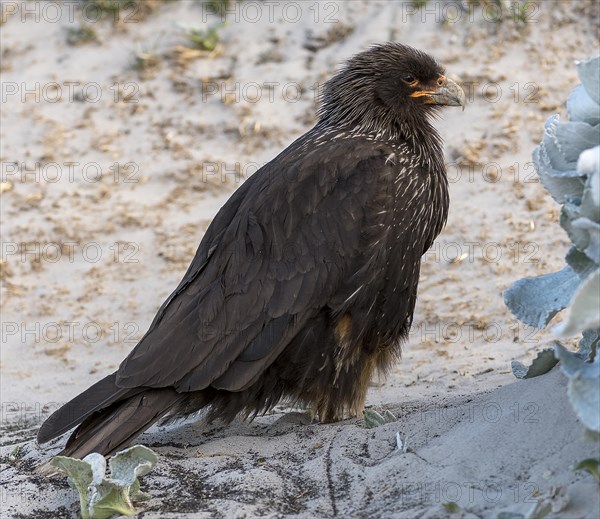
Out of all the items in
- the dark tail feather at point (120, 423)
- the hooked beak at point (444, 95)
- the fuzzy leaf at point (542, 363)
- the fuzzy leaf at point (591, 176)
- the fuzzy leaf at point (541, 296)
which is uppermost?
the fuzzy leaf at point (591, 176)

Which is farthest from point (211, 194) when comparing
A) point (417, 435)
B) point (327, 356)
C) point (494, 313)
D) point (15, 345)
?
point (417, 435)

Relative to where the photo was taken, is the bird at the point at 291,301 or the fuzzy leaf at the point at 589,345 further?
the bird at the point at 291,301

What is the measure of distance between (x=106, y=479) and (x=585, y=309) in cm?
188

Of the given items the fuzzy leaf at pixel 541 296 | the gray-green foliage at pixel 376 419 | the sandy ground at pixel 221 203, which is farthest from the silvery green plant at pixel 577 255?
the gray-green foliage at pixel 376 419

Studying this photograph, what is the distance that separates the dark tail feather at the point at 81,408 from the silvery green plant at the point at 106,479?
544 mm

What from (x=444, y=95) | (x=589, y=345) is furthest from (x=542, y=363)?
(x=444, y=95)

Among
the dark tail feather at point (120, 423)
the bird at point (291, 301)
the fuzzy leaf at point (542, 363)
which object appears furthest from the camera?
the bird at point (291, 301)

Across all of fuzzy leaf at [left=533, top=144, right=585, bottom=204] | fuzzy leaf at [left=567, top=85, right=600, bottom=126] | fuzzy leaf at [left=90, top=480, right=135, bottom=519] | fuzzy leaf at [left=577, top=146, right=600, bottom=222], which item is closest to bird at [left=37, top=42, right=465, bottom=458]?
fuzzy leaf at [left=90, top=480, right=135, bottom=519]

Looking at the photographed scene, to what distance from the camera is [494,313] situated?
639 centimetres

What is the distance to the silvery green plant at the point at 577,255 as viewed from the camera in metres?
3.20

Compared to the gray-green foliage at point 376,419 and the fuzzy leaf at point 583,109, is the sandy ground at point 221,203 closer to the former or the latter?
the gray-green foliage at point 376,419

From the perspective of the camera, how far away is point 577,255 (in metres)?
3.62

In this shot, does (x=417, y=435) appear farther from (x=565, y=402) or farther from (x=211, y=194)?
(x=211, y=194)

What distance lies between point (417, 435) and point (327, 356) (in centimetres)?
76
